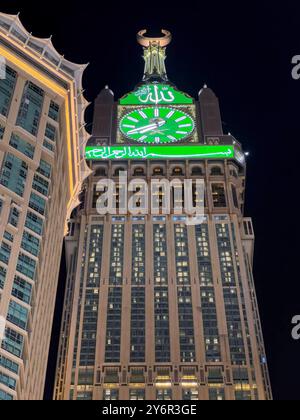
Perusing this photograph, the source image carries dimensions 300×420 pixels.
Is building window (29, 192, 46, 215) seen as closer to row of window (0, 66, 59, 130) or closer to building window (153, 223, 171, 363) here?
row of window (0, 66, 59, 130)

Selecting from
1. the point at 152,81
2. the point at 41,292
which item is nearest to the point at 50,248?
the point at 41,292

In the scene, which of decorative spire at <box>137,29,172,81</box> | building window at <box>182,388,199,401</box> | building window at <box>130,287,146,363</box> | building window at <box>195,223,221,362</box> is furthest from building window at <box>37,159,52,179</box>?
decorative spire at <box>137,29,172,81</box>

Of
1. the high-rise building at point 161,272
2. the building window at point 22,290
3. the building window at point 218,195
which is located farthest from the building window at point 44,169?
the building window at point 218,195

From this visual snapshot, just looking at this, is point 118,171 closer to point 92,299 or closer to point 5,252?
point 92,299

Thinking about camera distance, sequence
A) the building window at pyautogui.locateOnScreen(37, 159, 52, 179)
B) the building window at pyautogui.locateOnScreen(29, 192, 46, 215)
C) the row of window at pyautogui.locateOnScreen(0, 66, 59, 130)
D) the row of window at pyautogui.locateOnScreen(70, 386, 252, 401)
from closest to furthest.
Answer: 1. the building window at pyautogui.locateOnScreen(29, 192, 46, 215)
2. the building window at pyautogui.locateOnScreen(37, 159, 52, 179)
3. the row of window at pyautogui.locateOnScreen(0, 66, 59, 130)
4. the row of window at pyautogui.locateOnScreen(70, 386, 252, 401)

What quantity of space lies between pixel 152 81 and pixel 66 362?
83.3 meters

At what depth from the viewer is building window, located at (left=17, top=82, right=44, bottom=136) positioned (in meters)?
85.1

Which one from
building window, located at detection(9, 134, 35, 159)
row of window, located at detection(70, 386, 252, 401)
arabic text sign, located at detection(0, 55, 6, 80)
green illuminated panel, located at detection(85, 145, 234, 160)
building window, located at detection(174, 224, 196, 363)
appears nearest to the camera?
building window, located at detection(9, 134, 35, 159)

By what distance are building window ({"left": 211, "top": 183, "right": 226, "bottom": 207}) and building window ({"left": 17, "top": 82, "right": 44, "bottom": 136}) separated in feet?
214

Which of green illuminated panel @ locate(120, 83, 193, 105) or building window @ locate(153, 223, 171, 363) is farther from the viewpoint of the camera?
green illuminated panel @ locate(120, 83, 193, 105)

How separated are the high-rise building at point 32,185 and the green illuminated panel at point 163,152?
50220 millimetres

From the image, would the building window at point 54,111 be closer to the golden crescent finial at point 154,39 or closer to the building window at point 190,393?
the building window at point 190,393
